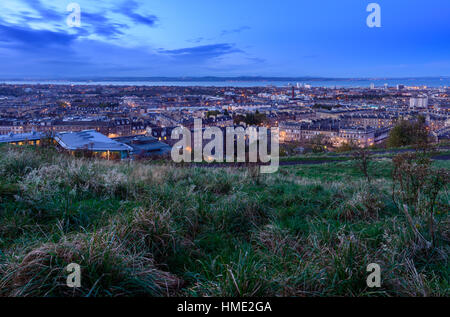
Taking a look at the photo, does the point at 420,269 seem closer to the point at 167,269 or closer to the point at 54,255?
the point at 167,269

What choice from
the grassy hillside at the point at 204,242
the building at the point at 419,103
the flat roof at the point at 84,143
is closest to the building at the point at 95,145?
the flat roof at the point at 84,143

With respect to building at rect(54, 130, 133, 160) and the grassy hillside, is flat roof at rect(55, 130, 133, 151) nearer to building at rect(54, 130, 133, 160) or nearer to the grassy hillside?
building at rect(54, 130, 133, 160)

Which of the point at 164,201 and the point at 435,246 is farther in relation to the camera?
the point at 164,201

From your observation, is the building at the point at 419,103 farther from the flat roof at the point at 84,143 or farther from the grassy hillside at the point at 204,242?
the grassy hillside at the point at 204,242

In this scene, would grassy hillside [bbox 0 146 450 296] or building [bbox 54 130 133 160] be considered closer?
grassy hillside [bbox 0 146 450 296]

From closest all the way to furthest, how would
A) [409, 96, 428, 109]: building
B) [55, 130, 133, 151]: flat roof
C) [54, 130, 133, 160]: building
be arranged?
[54, 130, 133, 160]: building < [55, 130, 133, 151]: flat roof < [409, 96, 428, 109]: building

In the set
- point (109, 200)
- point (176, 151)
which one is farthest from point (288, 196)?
point (176, 151)

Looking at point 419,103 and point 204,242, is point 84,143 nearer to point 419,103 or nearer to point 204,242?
point 204,242

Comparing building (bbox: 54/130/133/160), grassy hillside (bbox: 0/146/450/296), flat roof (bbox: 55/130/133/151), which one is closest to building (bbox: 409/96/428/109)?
flat roof (bbox: 55/130/133/151)
